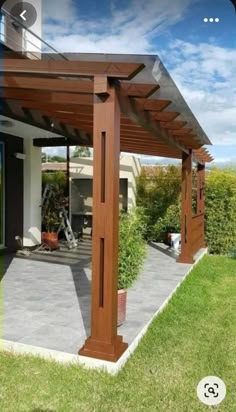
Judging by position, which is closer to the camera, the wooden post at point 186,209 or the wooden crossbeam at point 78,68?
the wooden crossbeam at point 78,68

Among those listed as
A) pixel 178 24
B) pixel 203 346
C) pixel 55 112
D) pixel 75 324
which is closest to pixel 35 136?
pixel 55 112

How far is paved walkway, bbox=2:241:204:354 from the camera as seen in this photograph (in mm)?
5020

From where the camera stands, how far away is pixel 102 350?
14.6ft

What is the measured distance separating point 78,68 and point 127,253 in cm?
268

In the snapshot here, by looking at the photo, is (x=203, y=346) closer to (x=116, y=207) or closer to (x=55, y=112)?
(x=116, y=207)

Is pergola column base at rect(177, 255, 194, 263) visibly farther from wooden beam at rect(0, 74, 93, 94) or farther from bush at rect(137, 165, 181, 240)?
wooden beam at rect(0, 74, 93, 94)

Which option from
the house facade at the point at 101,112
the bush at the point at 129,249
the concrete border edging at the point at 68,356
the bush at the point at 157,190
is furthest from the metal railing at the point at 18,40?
the bush at the point at 157,190

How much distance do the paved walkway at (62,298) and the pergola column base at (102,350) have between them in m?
0.16

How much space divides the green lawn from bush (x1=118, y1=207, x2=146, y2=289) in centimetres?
82

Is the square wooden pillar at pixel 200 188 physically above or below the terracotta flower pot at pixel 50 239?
above

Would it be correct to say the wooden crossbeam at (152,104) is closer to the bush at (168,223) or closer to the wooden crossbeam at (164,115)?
the wooden crossbeam at (164,115)

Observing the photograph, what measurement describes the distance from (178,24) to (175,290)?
5857 millimetres

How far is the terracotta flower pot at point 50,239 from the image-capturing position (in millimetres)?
11551

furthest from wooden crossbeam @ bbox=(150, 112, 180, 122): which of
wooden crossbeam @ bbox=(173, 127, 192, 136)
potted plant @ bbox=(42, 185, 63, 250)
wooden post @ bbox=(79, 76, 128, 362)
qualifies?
potted plant @ bbox=(42, 185, 63, 250)
